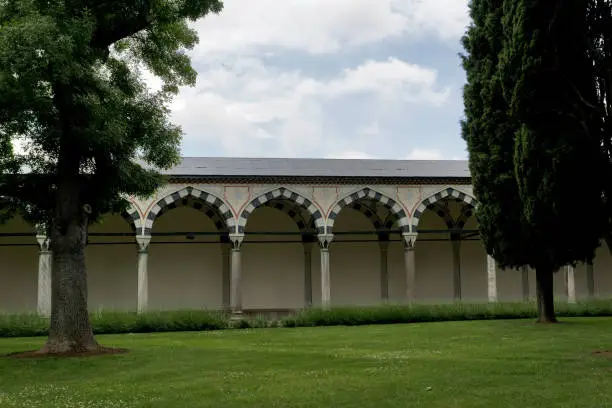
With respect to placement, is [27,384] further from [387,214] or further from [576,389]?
[387,214]

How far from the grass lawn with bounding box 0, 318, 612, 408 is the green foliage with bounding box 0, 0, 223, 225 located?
325cm

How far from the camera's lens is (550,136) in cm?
1178

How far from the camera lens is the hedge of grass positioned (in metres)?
19.8

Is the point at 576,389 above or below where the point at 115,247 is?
below

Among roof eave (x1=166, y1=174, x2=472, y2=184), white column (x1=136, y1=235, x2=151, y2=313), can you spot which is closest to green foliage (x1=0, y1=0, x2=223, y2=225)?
white column (x1=136, y1=235, x2=151, y2=313)

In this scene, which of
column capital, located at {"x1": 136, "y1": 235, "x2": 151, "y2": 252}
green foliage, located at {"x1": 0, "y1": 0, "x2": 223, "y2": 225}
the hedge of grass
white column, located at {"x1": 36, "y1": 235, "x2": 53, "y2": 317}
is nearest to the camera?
green foliage, located at {"x1": 0, "y1": 0, "x2": 223, "y2": 225}

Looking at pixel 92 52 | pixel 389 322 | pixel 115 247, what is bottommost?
pixel 389 322

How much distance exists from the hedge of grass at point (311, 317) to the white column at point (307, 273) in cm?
691

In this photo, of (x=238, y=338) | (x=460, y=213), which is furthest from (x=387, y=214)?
(x=238, y=338)

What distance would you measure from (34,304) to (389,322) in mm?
14262

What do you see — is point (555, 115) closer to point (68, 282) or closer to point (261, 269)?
point (68, 282)

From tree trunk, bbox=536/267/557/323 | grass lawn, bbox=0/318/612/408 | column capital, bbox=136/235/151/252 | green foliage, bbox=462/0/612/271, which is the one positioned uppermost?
green foliage, bbox=462/0/612/271

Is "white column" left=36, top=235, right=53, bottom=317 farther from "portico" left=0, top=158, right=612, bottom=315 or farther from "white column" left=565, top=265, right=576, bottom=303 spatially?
"white column" left=565, top=265, right=576, bottom=303

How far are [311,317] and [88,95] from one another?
11519 mm
